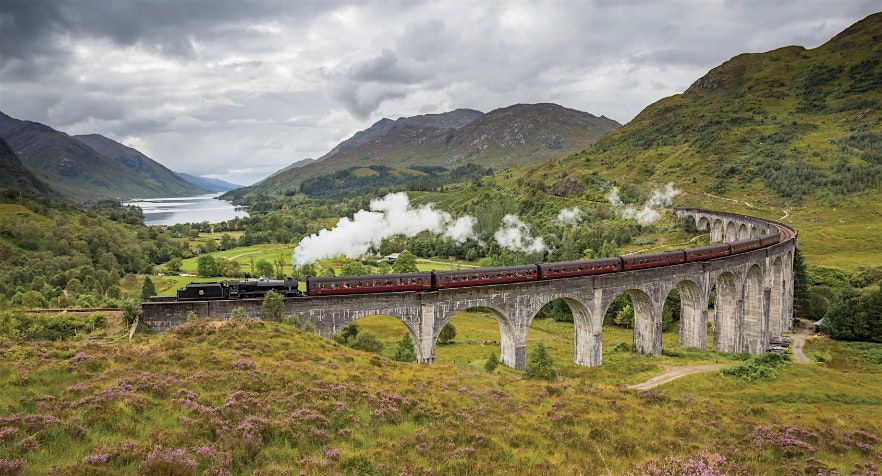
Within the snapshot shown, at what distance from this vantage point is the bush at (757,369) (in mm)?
39812

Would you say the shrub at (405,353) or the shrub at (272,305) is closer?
the shrub at (272,305)

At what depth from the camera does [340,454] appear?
14.0 m

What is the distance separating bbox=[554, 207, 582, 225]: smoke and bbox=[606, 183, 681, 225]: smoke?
10.4m

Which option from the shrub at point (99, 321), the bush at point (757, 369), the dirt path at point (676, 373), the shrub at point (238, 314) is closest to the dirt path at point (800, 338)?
the bush at point (757, 369)

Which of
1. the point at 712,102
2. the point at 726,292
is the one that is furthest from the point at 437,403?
the point at 712,102

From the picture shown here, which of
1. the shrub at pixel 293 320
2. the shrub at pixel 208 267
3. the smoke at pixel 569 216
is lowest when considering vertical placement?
the shrub at pixel 208 267

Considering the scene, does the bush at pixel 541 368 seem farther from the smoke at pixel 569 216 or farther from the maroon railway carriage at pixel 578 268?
the smoke at pixel 569 216

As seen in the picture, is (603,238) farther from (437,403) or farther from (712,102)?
(712,102)

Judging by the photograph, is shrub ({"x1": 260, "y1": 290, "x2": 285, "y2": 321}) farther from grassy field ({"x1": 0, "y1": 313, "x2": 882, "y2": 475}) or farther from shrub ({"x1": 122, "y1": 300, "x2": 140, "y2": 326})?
shrub ({"x1": 122, "y1": 300, "x2": 140, "y2": 326})

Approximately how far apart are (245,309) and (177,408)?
54.1ft

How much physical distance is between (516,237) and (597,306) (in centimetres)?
7332

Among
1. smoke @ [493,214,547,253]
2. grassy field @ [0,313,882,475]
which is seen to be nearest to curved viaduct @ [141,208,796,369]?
grassy field @ [0,313,882,475]

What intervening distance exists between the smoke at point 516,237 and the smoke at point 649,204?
82.0 ft

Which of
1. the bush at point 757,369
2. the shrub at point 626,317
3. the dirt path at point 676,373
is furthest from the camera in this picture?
the shrub at point 626,317
